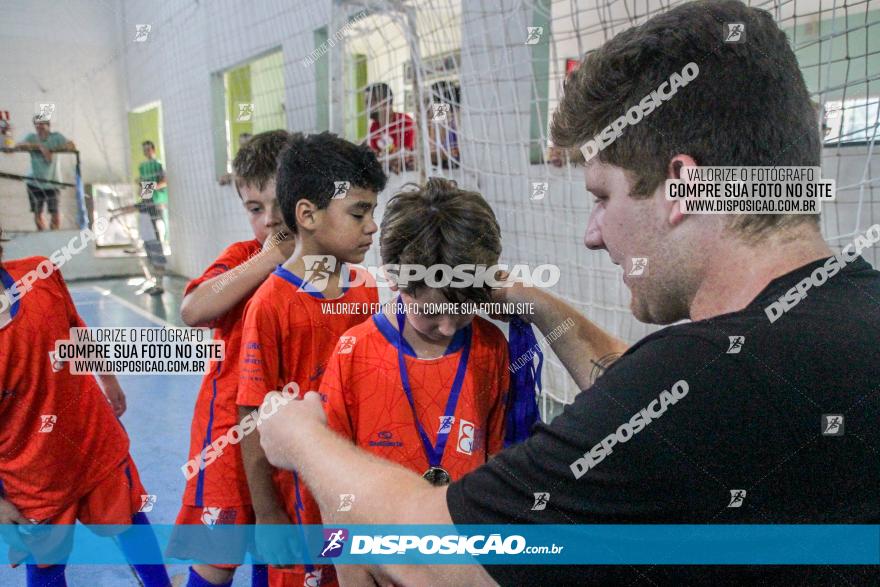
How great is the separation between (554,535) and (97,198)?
617 centimetres

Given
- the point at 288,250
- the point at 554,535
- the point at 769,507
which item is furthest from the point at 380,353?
the point at 769,507

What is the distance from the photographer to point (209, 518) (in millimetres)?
1479

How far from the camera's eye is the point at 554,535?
1.75 ft

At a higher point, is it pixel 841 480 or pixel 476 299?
pixel 476 299

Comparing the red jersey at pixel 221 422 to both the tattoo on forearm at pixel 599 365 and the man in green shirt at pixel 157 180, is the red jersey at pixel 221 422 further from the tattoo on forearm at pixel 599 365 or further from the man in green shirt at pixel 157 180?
the man in green shirt at pixel 157 180

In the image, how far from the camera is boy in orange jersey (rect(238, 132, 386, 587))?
1272mm

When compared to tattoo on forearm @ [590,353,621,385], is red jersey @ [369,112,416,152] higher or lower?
higher

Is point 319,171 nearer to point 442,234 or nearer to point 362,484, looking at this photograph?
point 442,234

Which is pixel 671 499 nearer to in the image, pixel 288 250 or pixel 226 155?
pixel 288 250

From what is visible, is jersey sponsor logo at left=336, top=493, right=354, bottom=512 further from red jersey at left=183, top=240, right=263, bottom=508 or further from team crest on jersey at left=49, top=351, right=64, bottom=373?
team crest on jersey at left=49, top=351, right=64, bottom=373

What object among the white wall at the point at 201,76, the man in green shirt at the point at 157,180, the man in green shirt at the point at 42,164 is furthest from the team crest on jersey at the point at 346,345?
the man in green shirt at the point at 157,180

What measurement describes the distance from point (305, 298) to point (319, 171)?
0.34m

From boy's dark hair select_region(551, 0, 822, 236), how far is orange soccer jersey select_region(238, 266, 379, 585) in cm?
87

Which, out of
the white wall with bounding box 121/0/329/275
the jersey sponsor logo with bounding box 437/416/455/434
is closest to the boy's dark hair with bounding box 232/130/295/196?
the jersey sponsor logo with bounding box 437/416/455/434
